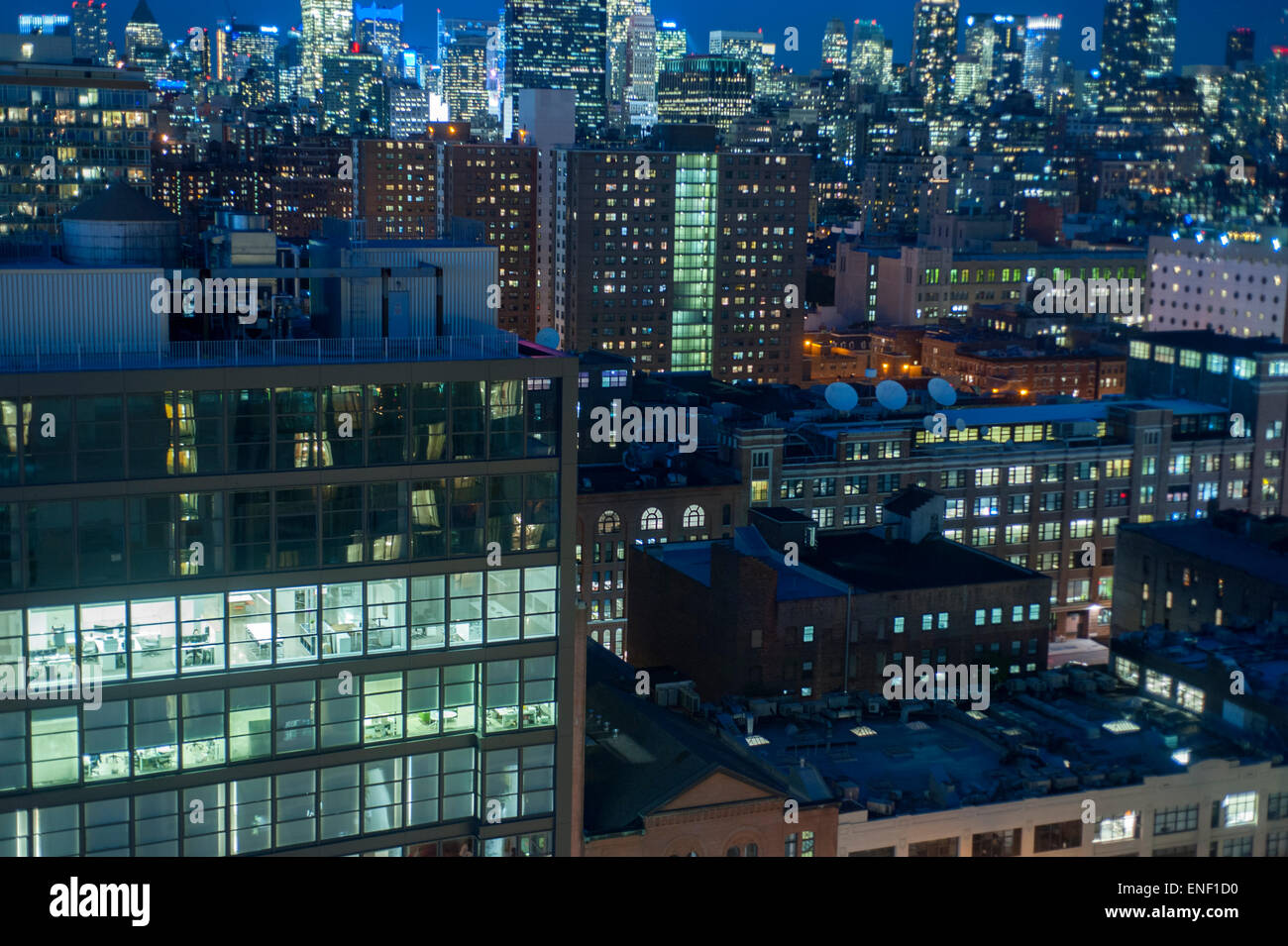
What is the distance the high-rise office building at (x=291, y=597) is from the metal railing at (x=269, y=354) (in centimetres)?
6

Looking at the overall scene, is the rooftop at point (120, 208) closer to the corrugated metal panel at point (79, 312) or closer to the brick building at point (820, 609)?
the corrugated metal panel at point (79, 312)

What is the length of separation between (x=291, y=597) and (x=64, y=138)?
289 ft

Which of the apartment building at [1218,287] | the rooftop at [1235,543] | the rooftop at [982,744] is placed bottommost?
the rooftop at [982,744]

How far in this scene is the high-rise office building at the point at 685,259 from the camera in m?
123

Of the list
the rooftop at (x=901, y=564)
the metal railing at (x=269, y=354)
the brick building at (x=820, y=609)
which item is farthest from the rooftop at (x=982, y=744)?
the metal railing at (x=269, y=354)

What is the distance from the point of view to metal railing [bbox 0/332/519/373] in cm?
2152

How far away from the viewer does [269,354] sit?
22.5 m

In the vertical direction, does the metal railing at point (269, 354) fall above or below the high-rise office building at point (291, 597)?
above

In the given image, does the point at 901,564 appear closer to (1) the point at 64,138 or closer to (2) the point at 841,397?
(2) the point at 841,397

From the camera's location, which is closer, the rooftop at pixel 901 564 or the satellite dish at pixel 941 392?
the rooftop at pixel 901 564

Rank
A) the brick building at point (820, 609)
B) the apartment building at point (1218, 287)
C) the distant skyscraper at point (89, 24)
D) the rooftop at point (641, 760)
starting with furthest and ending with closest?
the distant skyscraper at point (89, 24) → the apartment building at point (1218, 287) → the brick building at point (820, 609) → the rooftop at point (641, 760)

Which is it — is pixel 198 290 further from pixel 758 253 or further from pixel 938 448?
pixel 758 253

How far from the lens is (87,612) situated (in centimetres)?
2125

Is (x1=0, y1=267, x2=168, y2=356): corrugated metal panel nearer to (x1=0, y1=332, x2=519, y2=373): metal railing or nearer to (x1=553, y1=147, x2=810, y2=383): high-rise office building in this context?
(x1=0, y1=332, x2=519, y2=373): metal railing
